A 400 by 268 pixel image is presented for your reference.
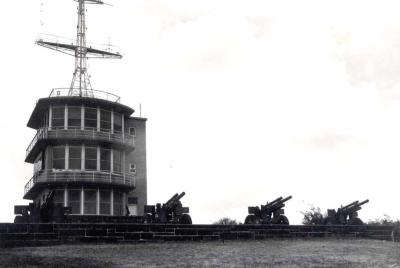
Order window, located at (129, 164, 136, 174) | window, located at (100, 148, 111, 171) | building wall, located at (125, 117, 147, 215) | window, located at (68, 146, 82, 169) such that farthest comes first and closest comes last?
window, located at (129, 164, 136, 174) < building wall, located at (125, 117, 147, 215) < window, located at (100, 148, 111, 171) < window, located at (68, 146, 82, 169)

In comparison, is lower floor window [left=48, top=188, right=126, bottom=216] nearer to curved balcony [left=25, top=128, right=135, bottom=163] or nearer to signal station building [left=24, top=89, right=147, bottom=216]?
signal station building [left=24, top=89, right=147, bottom=216]

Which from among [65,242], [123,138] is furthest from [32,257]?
[123,138]

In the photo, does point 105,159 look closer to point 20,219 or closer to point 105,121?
point 105,121

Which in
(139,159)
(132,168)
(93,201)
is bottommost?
(93,201)

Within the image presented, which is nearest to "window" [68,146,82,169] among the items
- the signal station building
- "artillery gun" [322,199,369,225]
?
the signal station building

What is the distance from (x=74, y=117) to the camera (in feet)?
109

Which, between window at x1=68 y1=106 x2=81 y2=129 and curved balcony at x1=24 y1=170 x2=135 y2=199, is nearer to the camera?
curved balcony at x1=24 y1=170 x2=135 y2=199

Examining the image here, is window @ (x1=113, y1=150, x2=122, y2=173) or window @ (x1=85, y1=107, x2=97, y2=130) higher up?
window @ (x1=85, y1=107, x2=97, y2=130)

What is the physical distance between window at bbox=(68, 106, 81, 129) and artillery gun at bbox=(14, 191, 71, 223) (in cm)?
1441

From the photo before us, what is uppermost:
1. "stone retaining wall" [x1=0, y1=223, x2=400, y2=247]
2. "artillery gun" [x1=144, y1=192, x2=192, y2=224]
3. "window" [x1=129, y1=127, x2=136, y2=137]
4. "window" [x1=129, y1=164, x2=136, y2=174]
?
→ "window" [x1=129, y1=127, x2=136, y2=137]

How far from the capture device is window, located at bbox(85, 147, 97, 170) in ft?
109

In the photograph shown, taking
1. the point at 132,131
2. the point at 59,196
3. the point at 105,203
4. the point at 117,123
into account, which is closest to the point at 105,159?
the point at 117,123

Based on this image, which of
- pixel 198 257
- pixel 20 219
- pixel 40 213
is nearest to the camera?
pixel 198 257

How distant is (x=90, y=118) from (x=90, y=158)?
279cm
